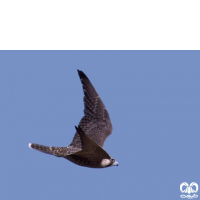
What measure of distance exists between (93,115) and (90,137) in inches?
22.1

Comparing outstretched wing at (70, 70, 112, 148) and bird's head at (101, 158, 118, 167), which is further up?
outstretched wing at (70, 70, 112, 148)

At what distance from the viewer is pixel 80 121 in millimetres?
9430

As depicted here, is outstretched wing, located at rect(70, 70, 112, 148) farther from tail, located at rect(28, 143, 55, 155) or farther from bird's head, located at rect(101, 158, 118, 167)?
tail, located at rect(28, 143, 55, 155)

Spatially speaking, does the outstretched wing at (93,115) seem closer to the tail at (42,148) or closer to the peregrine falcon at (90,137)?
the peregrine falcon at (90,137)

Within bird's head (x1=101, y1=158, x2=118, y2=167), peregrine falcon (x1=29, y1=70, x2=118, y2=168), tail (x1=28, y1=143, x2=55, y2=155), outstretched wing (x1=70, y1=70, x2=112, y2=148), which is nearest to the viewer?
peregrine falcon (x1=29, y1=70, x2=118, y2=168)

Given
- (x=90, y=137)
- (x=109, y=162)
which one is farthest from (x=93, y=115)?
(x=109, y=162)

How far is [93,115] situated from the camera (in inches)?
375

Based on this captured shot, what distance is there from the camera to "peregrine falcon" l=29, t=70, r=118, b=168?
7929mm

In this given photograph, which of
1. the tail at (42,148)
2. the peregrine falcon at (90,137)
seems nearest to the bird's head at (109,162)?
the peregrine falcon at (90,137)

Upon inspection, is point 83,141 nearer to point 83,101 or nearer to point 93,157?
point 93,157

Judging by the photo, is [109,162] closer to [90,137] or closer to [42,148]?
[90,137]

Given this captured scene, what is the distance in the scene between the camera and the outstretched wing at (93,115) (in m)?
9.33

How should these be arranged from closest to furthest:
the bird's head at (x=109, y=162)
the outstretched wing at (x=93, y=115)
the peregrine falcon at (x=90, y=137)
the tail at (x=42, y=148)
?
the peregrine falcon at (x=90, y=137) → the bird's head at (x=109, y=162) → the tail at (x=42, y=148) → the outstretched wing at (x=93, y=115)

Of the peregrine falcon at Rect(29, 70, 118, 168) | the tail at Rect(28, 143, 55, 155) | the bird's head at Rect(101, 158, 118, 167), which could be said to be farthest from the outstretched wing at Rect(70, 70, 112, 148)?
the tail at Rect(28, 143, 55, 155)
